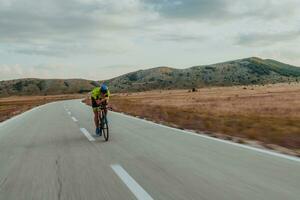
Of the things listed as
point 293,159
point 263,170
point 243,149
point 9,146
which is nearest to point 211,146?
point 243,149

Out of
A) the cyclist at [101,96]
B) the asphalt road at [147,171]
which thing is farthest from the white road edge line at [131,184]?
the cyclist at [101,96]

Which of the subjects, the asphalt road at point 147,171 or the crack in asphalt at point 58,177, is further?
the crack in asphalt at point 58,177

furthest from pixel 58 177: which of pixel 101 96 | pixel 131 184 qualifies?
pixel 101 96

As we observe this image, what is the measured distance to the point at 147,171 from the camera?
24.4 ft

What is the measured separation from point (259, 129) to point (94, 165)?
309 inches

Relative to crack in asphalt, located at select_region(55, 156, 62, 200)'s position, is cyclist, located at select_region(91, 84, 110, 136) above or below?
above

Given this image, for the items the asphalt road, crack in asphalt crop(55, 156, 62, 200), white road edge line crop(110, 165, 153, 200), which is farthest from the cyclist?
white road edge line crop(110, 165, 153, 200)

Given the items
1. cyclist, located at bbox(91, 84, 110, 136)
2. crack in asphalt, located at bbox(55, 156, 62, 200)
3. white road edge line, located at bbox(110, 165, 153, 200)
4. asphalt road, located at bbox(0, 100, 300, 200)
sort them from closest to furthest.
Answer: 1. white road edge line, located at bbox(110, 165, 153, 200)
2. asphalt road, located at bbox(0, 100, 300, 200)
3. crack in asphalt, located at bbox(55, 156, 62, 200)
4. cyclist, located at bbox(91, 84, 110, 136)

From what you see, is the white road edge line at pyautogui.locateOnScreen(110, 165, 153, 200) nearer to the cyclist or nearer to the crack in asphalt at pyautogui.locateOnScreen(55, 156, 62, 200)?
the crack in asphalt at pyautogui.locateOnScreen(55, 156, 62, 200)

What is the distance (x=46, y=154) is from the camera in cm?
1012

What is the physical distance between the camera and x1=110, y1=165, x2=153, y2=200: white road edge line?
563 centimetres

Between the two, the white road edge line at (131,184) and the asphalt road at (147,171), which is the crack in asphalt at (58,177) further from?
the white road edge line at (131,184)

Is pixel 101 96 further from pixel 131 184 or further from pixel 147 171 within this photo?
pixel 131 184

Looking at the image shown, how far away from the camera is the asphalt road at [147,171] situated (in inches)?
229
